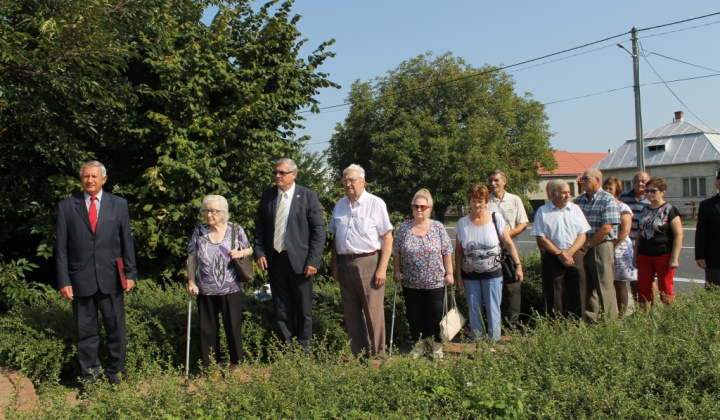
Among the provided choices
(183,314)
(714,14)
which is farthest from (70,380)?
(714,14)

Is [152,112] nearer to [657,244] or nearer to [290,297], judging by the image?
[290,297]

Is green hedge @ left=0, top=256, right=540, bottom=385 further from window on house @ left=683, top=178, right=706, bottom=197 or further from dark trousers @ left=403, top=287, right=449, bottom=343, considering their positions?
window on house @ left=683, top=178, right=706, bottom=197

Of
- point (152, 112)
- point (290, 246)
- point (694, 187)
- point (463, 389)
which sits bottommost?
point (463, 389)

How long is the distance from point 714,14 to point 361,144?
891 inches

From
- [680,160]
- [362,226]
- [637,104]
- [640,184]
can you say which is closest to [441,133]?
[637,104]

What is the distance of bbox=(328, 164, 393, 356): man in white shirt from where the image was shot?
534cm

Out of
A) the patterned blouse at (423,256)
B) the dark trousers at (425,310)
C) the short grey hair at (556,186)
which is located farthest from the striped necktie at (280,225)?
the short grey hair at (556,186)

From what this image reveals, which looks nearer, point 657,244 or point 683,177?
point 657,244

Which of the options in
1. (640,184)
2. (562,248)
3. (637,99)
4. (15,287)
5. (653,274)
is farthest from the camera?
(637,99)

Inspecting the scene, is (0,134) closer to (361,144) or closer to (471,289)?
(471,289)

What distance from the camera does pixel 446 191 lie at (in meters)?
34.2

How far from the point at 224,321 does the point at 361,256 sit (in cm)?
134

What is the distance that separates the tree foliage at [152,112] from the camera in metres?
5.89

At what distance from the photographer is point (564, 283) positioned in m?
6.21
